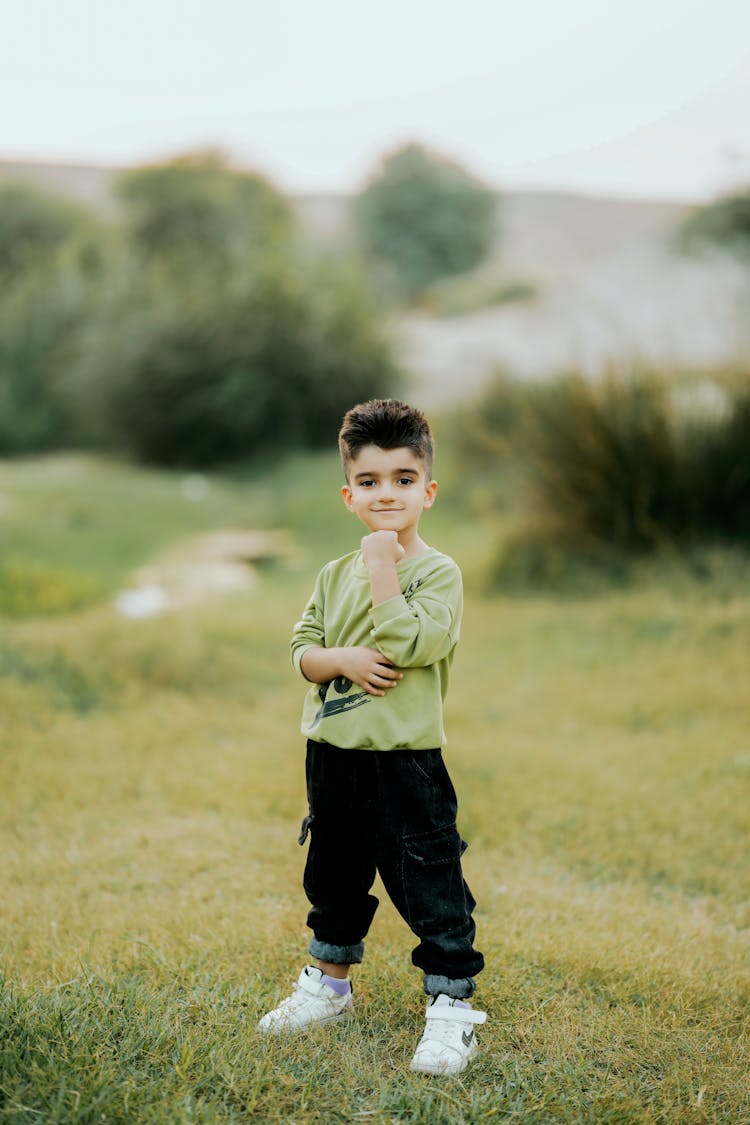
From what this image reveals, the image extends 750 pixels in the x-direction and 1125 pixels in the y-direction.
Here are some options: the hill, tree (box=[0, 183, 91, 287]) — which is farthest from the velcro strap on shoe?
tree (box=[0, 183, 91, 287])

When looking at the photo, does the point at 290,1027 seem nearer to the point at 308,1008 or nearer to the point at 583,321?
the point at 308,1008

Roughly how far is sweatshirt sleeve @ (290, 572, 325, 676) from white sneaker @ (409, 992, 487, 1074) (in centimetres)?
69

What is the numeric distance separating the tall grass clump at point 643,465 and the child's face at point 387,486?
15.2 ft

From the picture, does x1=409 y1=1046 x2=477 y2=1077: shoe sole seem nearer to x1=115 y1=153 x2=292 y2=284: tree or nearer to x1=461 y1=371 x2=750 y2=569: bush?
x1=461 y1=371 x2=750 y2=569: bush

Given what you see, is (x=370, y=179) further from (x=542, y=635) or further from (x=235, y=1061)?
(x=235, y=1061)

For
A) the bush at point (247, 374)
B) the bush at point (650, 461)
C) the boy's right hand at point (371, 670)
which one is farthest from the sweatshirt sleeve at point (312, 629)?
the bush at point (247, 374)

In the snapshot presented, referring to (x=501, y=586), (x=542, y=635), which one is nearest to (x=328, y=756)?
(x=542, y=635)

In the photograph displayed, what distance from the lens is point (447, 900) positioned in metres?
1.98

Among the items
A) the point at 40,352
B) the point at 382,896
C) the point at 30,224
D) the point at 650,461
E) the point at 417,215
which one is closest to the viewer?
the point at 382,896

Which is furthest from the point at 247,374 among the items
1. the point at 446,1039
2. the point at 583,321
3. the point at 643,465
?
the point at 446,1039

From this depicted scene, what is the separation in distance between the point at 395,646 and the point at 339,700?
172 millimetres

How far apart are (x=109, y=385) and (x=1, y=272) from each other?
41.9ft

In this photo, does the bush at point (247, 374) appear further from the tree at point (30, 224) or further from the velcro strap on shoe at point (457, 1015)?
the tree at point (30, 224)

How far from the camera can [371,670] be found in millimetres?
1950
